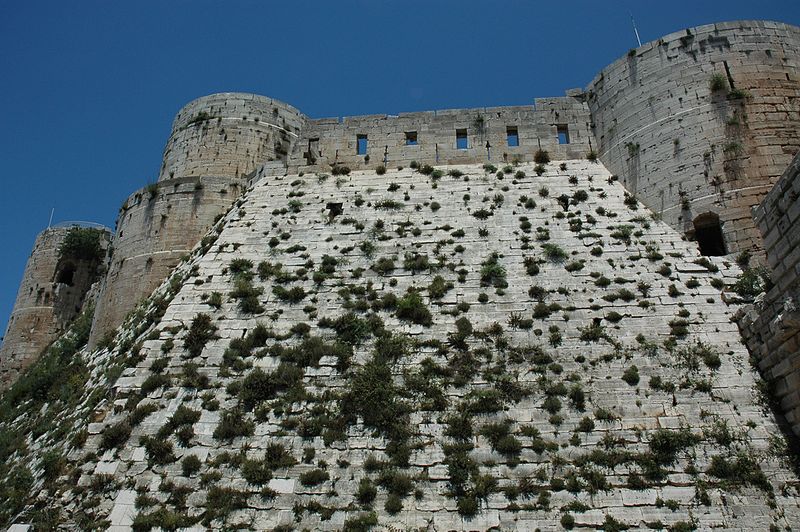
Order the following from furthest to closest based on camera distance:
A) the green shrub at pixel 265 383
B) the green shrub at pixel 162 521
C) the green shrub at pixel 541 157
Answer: the green shrub at pixel 541 157 < the green shrub at pixel 265 383 < the green shrub at pixel 162 521

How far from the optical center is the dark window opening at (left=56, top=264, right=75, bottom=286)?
3170 cm

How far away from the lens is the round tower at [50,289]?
2927cm

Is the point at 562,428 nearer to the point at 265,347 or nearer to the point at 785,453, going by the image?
the point at 785,453

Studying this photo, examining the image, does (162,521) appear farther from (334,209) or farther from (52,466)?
(334,209)

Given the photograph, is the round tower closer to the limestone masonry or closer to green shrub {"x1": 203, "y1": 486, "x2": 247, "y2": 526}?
the limestone masonry

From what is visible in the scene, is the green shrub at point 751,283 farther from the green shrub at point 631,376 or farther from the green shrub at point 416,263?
the green shrub at point 416,263

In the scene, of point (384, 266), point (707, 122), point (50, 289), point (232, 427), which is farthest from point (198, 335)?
point (50, 289)

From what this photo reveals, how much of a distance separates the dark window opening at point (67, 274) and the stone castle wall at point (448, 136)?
1928 centimetres

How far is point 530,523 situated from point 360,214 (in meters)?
10.3

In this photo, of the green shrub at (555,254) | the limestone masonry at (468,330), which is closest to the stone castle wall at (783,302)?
the limestone masonry at (468,330)

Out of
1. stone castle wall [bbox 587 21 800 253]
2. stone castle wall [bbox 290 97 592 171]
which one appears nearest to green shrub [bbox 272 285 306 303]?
stone castle wall [bbox 290 97 592 171]

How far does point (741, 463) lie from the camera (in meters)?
10.2

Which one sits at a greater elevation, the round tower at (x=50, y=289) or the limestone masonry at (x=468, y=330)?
the round tower at (x=50, y=289)

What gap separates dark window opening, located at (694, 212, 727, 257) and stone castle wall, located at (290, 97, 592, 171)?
4.51 metres
